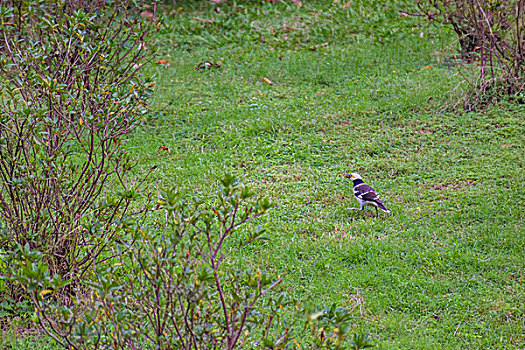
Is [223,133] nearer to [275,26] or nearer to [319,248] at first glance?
[319,248]

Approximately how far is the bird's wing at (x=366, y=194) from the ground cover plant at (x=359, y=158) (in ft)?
0.75

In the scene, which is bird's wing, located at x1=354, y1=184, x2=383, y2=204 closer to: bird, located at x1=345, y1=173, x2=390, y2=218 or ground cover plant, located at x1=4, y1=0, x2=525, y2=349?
bird, located at x1=345, y1=173, x2=390, y2=218

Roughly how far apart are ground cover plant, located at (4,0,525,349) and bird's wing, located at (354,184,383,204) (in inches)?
9.0

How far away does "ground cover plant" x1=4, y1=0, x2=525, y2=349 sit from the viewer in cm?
450

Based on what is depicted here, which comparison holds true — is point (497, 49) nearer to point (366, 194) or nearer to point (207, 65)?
Answer: point (366, 194)

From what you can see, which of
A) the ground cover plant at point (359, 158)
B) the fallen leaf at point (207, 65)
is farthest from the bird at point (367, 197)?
the fallen leaf at point (207, 65)

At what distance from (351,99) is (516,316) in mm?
4704

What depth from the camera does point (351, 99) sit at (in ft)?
27.3

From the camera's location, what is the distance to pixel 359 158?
688 centimetres

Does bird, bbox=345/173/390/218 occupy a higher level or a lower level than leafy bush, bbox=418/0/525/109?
lower

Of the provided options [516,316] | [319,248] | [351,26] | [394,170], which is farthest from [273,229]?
[351,26]

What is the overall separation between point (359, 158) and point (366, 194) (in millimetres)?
1337

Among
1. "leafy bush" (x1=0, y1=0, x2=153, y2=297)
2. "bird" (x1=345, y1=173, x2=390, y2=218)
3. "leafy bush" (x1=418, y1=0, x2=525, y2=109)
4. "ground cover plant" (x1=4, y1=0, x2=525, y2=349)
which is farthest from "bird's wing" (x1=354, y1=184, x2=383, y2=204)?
"leafy bush" (x1=418, y1=0, x2=525, y2=109)

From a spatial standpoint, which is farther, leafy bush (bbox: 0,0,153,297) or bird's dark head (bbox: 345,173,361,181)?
bird's dark head (bbox: 345,173,361,181)
